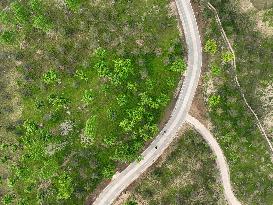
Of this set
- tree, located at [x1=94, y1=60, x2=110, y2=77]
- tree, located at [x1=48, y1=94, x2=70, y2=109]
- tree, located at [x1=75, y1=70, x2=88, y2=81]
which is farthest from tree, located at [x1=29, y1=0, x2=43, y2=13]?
tree, located at [x1=48, y1=94, x2=70, y2=109]

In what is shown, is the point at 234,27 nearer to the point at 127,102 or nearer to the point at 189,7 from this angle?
the point at 189,7

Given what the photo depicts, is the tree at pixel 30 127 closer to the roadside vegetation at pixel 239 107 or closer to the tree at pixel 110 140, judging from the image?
the tree at pixel 110 140

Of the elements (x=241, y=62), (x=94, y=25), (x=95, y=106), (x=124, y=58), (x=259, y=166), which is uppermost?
(x=94, y=25)

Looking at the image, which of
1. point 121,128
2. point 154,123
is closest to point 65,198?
point 121,128

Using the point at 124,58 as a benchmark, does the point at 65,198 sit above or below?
below

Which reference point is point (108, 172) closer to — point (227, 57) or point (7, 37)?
point (227, 57)

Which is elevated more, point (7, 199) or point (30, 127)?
point (30, 127)

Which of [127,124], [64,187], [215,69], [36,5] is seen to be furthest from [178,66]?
[64,187]
